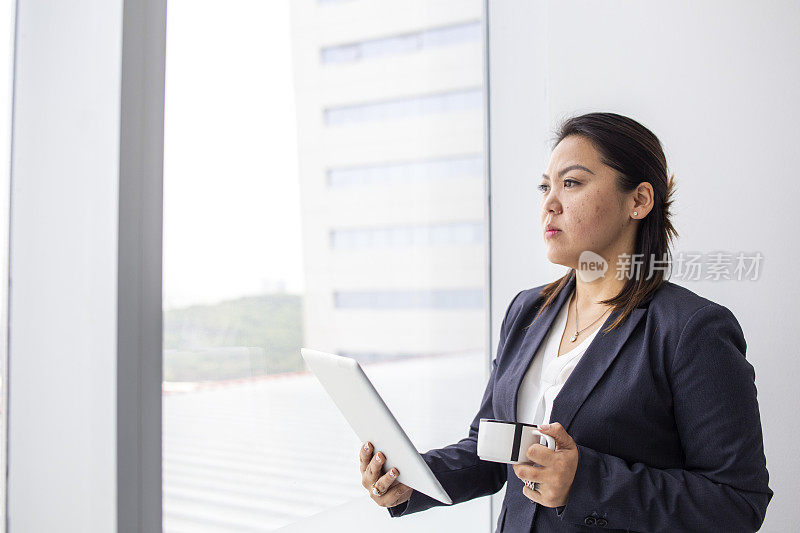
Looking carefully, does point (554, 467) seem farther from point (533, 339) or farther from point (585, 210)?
point (585, 210)

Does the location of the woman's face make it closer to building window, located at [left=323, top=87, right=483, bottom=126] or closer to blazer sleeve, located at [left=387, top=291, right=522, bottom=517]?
blazer sleeve, located at [left=387, top=291, right=522, bottom=517]

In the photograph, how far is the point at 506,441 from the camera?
1146 mm

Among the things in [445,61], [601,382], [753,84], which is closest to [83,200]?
[601,382]

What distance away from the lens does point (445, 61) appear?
7.97ft

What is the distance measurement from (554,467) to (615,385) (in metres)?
0.23

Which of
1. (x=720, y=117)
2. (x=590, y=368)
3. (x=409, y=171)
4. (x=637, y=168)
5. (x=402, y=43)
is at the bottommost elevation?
(x=590, y=368)

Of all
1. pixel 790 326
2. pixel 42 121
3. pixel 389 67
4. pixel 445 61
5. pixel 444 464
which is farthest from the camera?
pixel 445 61

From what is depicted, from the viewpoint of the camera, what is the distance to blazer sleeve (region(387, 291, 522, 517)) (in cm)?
143

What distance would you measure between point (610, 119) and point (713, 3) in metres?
0.87

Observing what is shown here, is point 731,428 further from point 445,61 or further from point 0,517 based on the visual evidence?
point 445,61

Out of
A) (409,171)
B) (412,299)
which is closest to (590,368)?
(412,299)

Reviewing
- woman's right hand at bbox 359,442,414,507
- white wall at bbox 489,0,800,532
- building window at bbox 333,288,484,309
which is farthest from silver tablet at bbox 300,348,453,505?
white wall at bbox 489,0,800,532

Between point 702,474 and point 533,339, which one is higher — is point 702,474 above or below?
below

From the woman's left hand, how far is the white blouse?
0.62 feet
